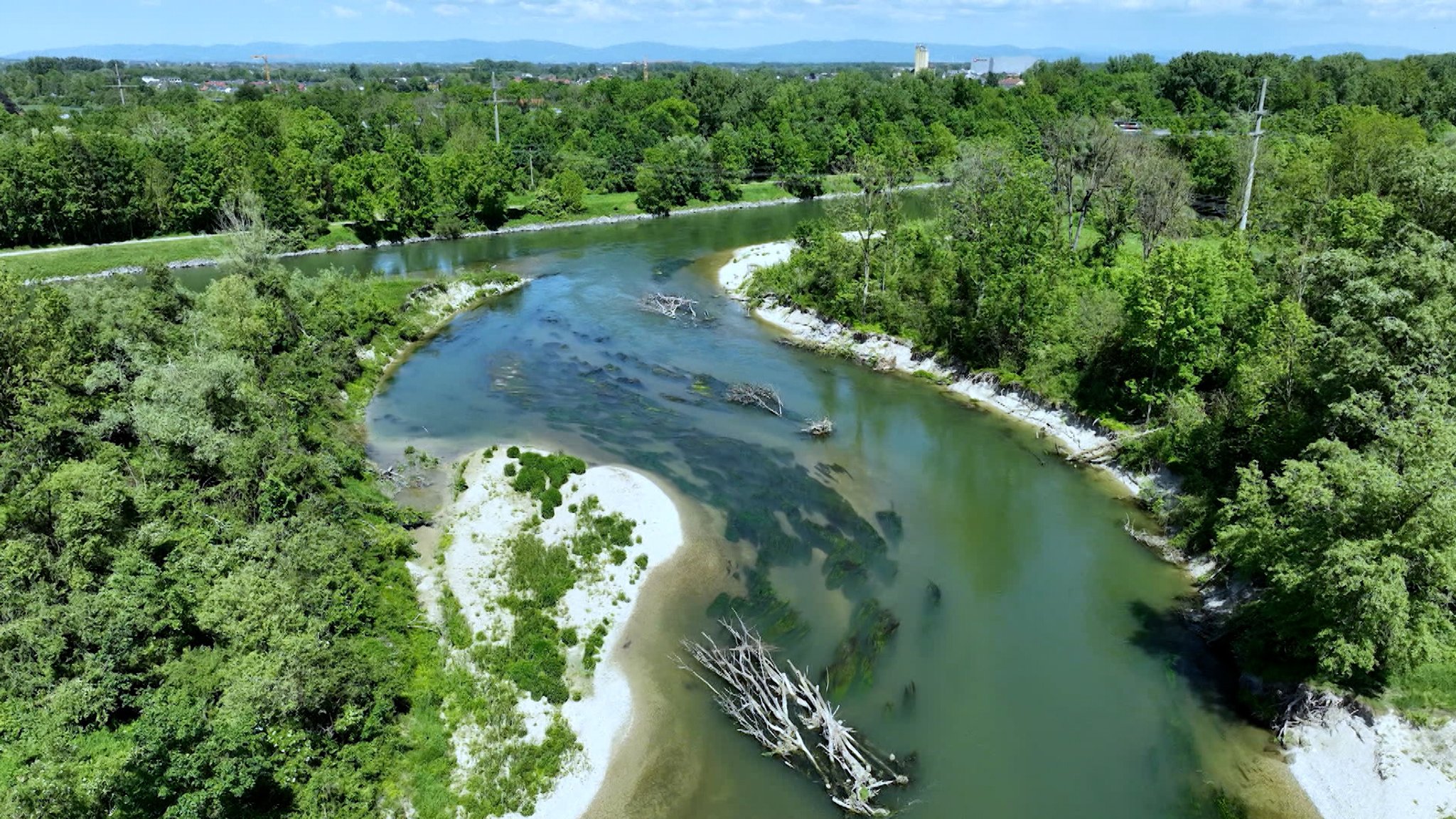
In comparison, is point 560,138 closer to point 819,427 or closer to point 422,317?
point 422,317

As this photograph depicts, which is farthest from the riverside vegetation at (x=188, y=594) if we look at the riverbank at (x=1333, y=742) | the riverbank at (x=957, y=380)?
the riverbank at (x=957, y=380)

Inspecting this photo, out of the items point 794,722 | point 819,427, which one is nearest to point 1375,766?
point 794,722

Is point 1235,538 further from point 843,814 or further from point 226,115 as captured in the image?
point 226,115

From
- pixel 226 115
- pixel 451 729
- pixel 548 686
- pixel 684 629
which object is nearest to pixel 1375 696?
pixel 684 629

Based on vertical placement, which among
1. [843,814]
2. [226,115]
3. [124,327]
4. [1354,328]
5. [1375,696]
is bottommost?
[843,814]

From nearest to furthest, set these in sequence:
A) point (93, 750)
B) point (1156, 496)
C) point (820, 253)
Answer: point (93, 750) → point (1156, 496) → point (820, 253)

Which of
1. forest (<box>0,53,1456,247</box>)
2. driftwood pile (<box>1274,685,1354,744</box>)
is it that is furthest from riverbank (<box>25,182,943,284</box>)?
driftwood pile (<box>1274,685,1354,744</box>)
